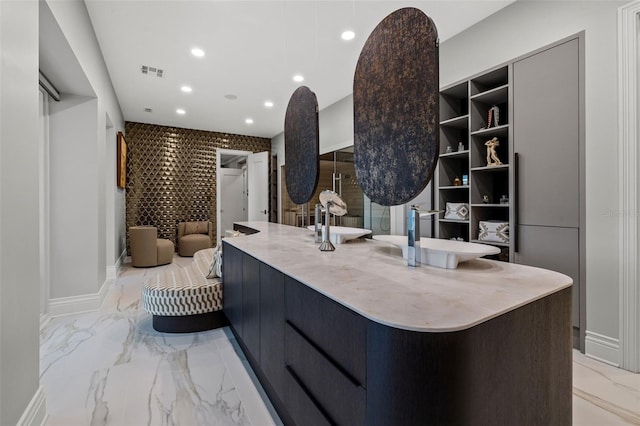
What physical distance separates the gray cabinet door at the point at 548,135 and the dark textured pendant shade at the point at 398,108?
1742 millimetres

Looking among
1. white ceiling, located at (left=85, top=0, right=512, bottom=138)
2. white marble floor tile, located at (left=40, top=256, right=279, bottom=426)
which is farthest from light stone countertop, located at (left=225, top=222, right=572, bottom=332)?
white ceiling, located at (left=85, top=0, right=512, bottom=138)

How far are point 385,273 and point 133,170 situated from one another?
6707 millimetres

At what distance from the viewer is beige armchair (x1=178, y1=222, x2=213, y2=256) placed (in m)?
6.55

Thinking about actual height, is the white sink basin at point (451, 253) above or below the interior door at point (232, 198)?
below

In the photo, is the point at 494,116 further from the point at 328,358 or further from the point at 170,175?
the point at 170,175

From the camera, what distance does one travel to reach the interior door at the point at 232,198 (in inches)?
321

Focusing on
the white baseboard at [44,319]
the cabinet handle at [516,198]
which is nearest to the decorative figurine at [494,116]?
the cabinet handle at [516,198]

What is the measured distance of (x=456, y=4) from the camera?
2801mm

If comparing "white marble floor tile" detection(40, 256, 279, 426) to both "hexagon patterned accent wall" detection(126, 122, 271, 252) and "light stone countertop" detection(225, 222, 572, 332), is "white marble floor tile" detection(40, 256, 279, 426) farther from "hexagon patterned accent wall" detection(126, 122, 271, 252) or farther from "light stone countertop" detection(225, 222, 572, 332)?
"hexagon patterned accent wall" detection(126, 122, 271, 252)

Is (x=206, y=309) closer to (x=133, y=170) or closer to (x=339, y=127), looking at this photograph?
(x=339, y=127)

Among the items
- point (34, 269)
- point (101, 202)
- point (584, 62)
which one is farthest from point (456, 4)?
point (101, 202)

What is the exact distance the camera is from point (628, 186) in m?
2.10

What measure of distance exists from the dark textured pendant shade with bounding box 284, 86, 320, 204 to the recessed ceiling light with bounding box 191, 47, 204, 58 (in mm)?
1879

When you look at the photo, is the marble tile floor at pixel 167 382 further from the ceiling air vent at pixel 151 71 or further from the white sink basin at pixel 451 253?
the ceiling air vent at pixel 151 71
